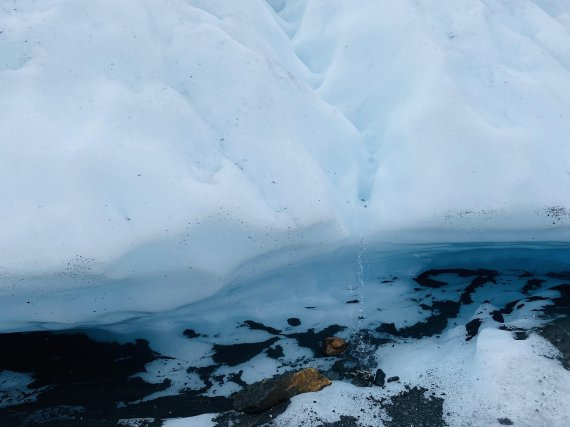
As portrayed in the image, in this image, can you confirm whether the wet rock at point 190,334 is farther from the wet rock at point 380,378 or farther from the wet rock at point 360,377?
the wet rock at point 380,378

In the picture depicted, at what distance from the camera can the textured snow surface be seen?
2.73 m

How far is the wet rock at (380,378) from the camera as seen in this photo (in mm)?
3029

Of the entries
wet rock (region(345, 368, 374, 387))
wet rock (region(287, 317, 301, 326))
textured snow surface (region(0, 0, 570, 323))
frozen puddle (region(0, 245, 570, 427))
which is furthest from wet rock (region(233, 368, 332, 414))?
textured snow surface (region(0, 0, 570, 323))

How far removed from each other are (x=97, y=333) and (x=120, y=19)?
92.1 inches

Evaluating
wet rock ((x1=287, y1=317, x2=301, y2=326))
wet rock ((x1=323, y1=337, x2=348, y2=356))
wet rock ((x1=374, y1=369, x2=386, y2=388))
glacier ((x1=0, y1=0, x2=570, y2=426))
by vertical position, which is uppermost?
glacier ((x1=0, y1=0, x2=570, y2=426))

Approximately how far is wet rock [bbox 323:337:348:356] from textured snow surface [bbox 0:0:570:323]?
69 centimetres

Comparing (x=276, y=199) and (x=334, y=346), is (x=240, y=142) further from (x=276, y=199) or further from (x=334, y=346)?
(x=334, y=346)

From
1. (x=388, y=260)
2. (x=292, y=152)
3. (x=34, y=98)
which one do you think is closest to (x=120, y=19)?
(x=34, y=98)

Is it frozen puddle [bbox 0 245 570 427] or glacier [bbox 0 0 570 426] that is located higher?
glacier [bbox 0 0 570 426]

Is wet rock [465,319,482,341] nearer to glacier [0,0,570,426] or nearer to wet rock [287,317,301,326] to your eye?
glacier [0,0,570,426]

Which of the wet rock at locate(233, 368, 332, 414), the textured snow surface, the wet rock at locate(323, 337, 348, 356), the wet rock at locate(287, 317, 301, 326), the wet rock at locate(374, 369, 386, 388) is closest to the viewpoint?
the textured snow surface

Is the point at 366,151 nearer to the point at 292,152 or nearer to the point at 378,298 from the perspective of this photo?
the point at 292,152

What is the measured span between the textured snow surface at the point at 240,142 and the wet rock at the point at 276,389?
0.72 meters

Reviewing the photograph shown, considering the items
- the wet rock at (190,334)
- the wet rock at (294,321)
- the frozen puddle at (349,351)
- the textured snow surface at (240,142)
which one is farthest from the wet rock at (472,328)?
the wet rock at (190,334)
